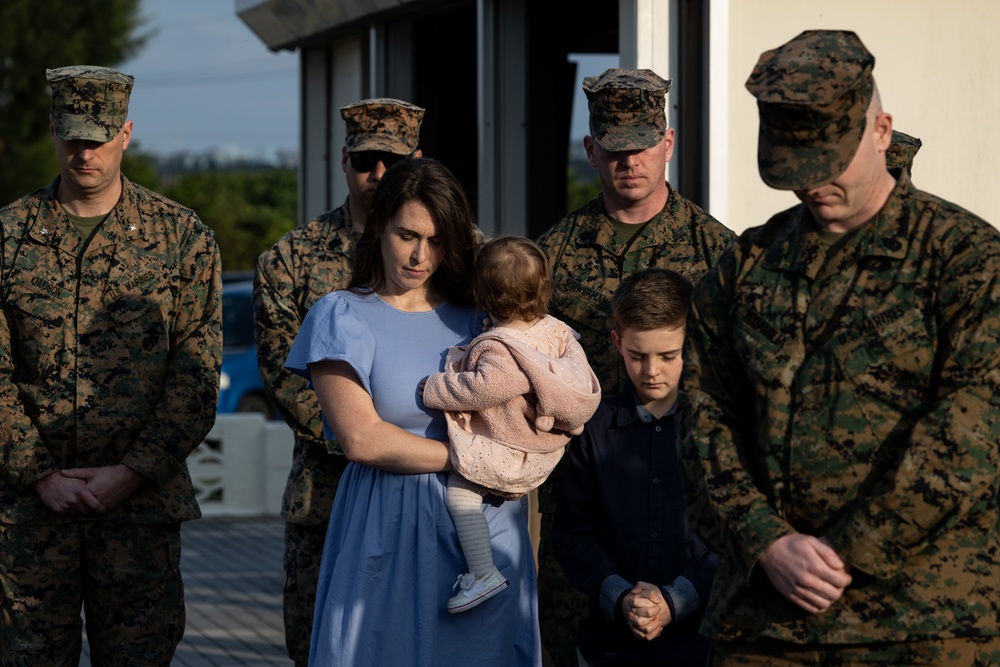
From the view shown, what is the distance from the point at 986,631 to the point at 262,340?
2937 millimetres

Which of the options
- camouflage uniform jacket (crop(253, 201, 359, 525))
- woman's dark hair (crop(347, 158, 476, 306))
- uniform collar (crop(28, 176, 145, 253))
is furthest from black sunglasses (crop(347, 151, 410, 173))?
woman's dark hair (crop(347, 158, 476, 306))

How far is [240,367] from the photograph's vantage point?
579 inches

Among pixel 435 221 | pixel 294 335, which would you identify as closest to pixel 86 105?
pixel 294 335

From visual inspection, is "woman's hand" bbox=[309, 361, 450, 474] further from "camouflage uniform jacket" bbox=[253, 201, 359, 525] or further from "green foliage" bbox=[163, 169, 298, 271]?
"green foliage" bbox=[163, 169, 298, 271]

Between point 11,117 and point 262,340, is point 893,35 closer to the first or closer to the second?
point 262,340

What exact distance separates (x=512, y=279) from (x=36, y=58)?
3478cm

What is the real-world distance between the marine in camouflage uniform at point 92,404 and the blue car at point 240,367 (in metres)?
9.80

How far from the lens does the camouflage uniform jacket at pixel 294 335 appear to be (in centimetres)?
498

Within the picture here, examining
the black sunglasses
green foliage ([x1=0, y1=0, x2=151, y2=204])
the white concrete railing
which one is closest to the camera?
the black sunglasses

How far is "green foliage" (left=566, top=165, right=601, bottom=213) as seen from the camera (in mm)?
9488

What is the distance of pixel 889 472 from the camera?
273 centimetres

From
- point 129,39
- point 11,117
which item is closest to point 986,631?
point 11,117

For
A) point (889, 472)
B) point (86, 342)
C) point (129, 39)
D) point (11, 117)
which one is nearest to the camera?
point (889, 472)

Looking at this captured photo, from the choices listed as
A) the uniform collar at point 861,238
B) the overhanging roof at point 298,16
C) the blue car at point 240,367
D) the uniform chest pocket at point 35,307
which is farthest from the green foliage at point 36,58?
the uniform collar at point 861,238
